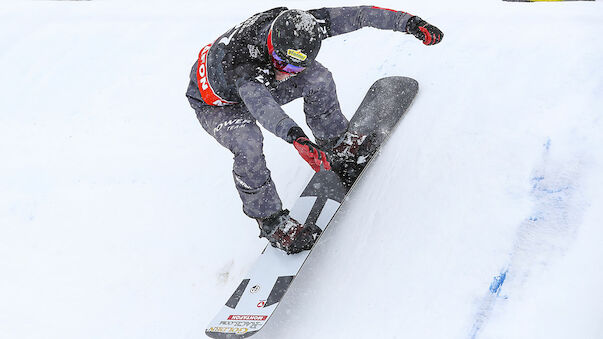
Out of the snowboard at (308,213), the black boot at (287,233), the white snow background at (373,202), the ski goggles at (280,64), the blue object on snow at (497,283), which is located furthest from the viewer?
the black boot at (287,233)

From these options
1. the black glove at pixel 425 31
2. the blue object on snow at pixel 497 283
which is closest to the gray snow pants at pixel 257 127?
the black glove at pixel 425 31

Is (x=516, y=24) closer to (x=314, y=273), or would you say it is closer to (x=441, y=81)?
(x=441, y=81)

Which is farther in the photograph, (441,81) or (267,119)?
(441,81)

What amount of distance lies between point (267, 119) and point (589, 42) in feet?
8.62

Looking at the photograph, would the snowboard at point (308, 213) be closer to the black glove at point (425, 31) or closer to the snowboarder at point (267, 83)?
the snowboarder at point (267, 83)

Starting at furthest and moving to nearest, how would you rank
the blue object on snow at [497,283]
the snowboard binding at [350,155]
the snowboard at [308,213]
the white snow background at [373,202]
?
1. the snowboard binding at [350,155]
2. the snowboard at [308,213]
3. the white snow background at [373,202]
4. the blue object on snow at [497,283]

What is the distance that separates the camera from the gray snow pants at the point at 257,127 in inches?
116

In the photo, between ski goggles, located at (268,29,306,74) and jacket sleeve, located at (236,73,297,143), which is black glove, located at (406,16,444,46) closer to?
ski goggles, located at (268,29,306,74)

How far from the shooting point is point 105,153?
4.97 m

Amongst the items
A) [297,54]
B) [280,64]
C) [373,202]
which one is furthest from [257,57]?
[373,202]

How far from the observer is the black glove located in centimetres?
297

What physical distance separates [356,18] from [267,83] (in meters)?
0.75

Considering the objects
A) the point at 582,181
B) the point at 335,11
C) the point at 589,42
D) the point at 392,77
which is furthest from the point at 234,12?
the point at 582,181

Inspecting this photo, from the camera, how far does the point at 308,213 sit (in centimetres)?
332
